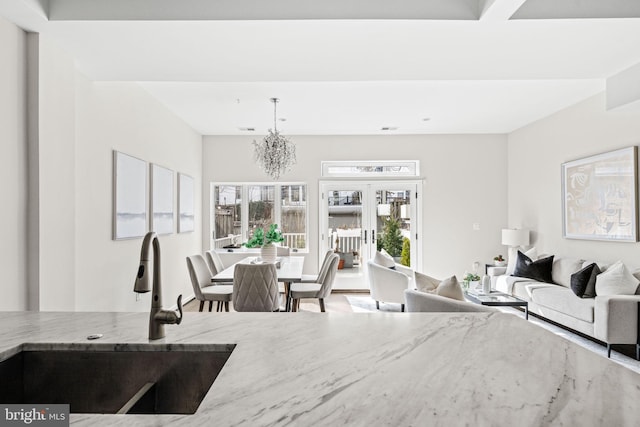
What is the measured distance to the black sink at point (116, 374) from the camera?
1.17 metres

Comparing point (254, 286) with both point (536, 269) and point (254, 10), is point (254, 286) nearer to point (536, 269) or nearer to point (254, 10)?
point (254, 10)

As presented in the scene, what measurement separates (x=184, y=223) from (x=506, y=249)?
5.26 meters

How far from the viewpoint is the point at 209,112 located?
520 centimetres

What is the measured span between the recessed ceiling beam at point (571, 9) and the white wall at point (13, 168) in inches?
122

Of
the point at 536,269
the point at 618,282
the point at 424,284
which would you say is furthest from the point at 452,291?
the point at 536,269

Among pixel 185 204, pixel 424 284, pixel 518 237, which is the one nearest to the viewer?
pixel 424 284

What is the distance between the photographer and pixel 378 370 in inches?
39.5

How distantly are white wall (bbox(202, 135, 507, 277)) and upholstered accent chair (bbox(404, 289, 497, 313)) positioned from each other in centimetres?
394

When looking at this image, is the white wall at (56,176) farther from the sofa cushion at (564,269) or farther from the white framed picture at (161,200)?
the sofa cushion at (564,269)

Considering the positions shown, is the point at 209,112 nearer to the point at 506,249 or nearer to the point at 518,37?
the point at 518,37

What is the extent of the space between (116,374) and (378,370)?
0.79 metres

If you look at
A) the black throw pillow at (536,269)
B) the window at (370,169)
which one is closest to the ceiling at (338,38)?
the black throw pillow at (536,269)

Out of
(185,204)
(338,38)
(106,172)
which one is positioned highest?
(338,38)

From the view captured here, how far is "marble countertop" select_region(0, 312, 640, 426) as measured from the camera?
773 mm
